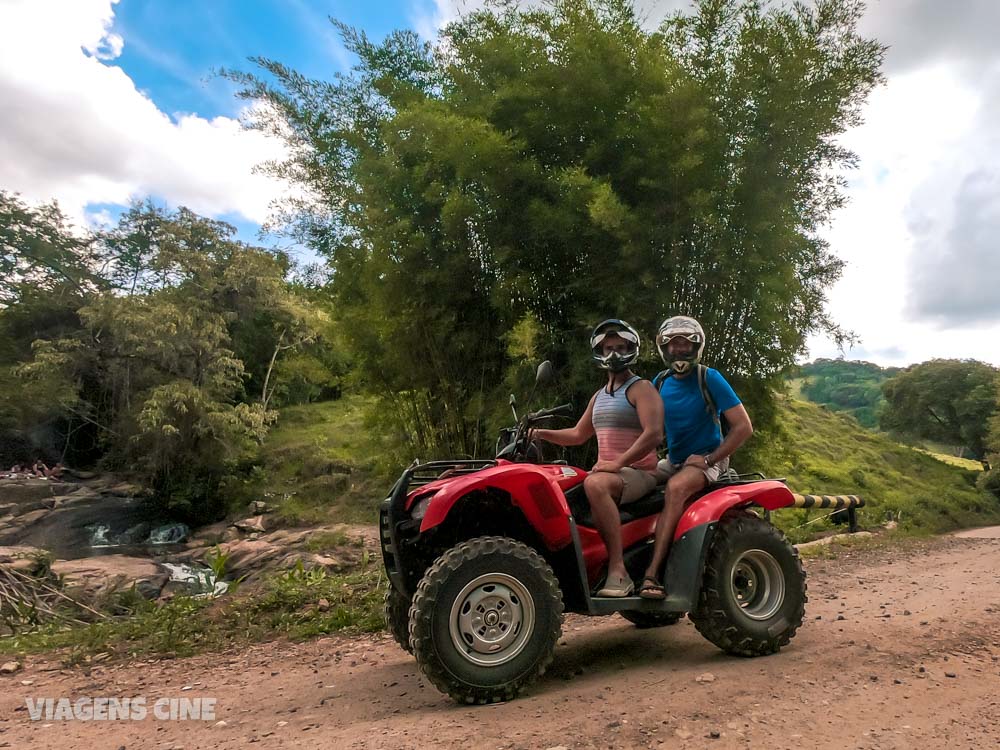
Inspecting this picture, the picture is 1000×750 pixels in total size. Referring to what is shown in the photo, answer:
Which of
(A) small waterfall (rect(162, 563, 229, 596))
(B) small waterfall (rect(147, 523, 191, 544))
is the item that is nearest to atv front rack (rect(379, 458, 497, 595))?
(A) small waterfall (rect(162, 563, 229, 596))

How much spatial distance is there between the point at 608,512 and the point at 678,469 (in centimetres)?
61

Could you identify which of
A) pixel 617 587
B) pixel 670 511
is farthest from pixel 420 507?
pixel 670 511

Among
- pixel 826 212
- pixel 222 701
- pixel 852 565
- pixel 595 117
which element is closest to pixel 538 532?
pixel 222 701

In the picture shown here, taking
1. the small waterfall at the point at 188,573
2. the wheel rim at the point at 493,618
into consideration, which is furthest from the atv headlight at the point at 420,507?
the small waterfall at the point at 188,573

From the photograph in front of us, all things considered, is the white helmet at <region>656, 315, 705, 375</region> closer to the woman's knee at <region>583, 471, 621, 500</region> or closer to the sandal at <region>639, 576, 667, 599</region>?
the woman's knee at <region>583, 471, 621, 500</region>

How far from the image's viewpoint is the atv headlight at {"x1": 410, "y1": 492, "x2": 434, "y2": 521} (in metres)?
3.23

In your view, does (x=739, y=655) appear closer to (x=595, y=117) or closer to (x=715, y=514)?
(x=715, y=514)

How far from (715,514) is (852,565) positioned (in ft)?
14.1

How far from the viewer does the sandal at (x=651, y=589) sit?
328 cm

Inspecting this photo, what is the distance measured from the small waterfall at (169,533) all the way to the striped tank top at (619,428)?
16.1 metres

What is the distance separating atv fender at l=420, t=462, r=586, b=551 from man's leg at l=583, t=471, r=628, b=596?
0.49ft

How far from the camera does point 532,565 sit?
3.05 meters

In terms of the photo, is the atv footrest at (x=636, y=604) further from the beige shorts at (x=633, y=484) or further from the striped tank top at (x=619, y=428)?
the striped tank top at (x=619, y=428)

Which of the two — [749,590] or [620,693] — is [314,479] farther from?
[620,693]
